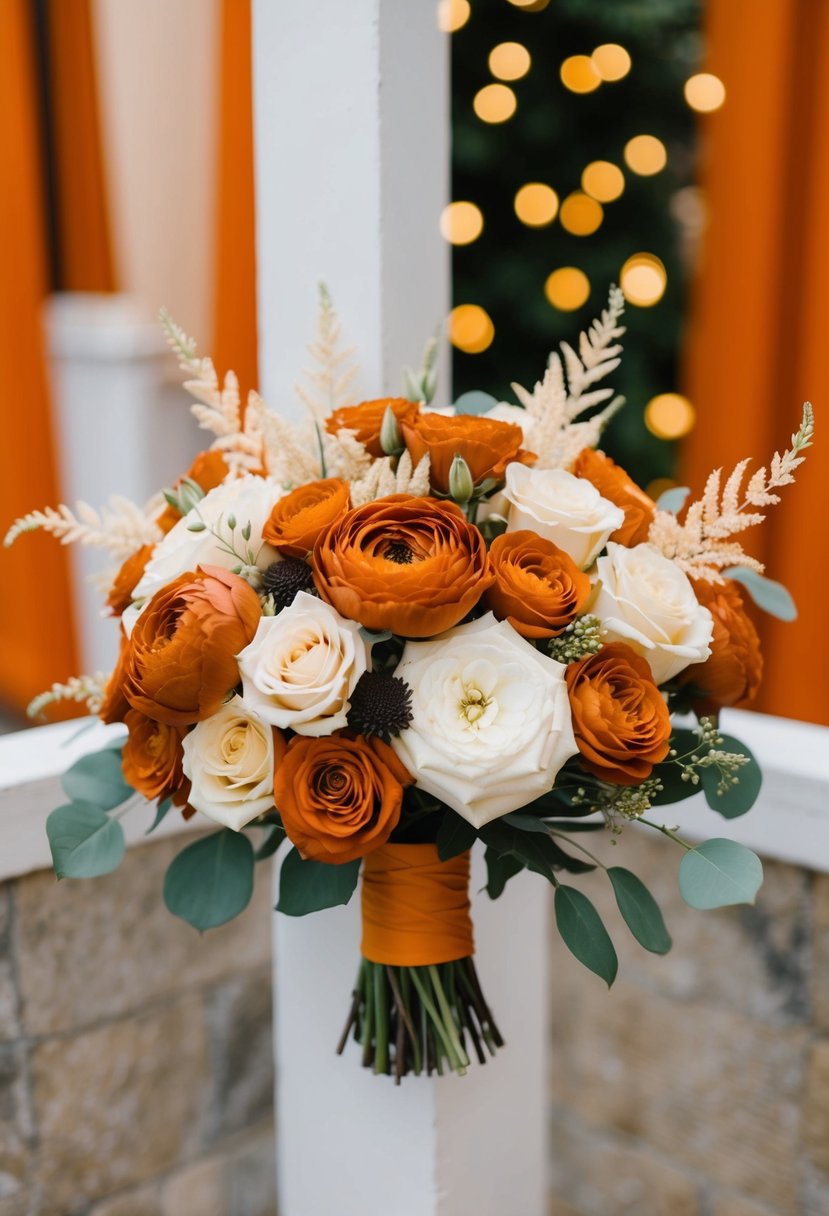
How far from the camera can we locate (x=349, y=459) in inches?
32.8

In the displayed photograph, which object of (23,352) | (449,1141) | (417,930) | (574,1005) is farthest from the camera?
(23,352)

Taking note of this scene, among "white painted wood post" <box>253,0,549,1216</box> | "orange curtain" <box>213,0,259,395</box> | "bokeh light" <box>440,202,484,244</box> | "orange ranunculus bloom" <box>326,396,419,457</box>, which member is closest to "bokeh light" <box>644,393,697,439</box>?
"bokeh light" <box>440,202,484,244</box>

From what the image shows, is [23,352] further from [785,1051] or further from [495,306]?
[785,1051]

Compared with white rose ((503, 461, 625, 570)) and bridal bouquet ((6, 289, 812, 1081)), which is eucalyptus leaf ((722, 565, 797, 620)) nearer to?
bridal bouquet ((6, 289, 812, 1081))

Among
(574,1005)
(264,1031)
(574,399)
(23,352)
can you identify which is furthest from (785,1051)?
(23,352)

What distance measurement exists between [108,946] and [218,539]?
1.80 ft

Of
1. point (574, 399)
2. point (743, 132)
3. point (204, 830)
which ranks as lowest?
point (204, 830)

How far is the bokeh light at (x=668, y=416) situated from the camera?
7.50 ft

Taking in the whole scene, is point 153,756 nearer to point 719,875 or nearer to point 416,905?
point 416,905

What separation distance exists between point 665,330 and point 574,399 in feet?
5.06

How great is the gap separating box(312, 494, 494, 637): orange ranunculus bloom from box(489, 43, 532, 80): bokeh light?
1655 millimetres

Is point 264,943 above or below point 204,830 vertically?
below

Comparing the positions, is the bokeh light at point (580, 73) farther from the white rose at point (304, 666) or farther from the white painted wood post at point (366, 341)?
the white rose at point (304, 666)

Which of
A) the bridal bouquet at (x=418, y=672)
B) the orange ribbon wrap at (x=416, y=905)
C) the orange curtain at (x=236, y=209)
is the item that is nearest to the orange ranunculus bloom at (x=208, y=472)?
the bridal bouquet at (x=418, y=672)
